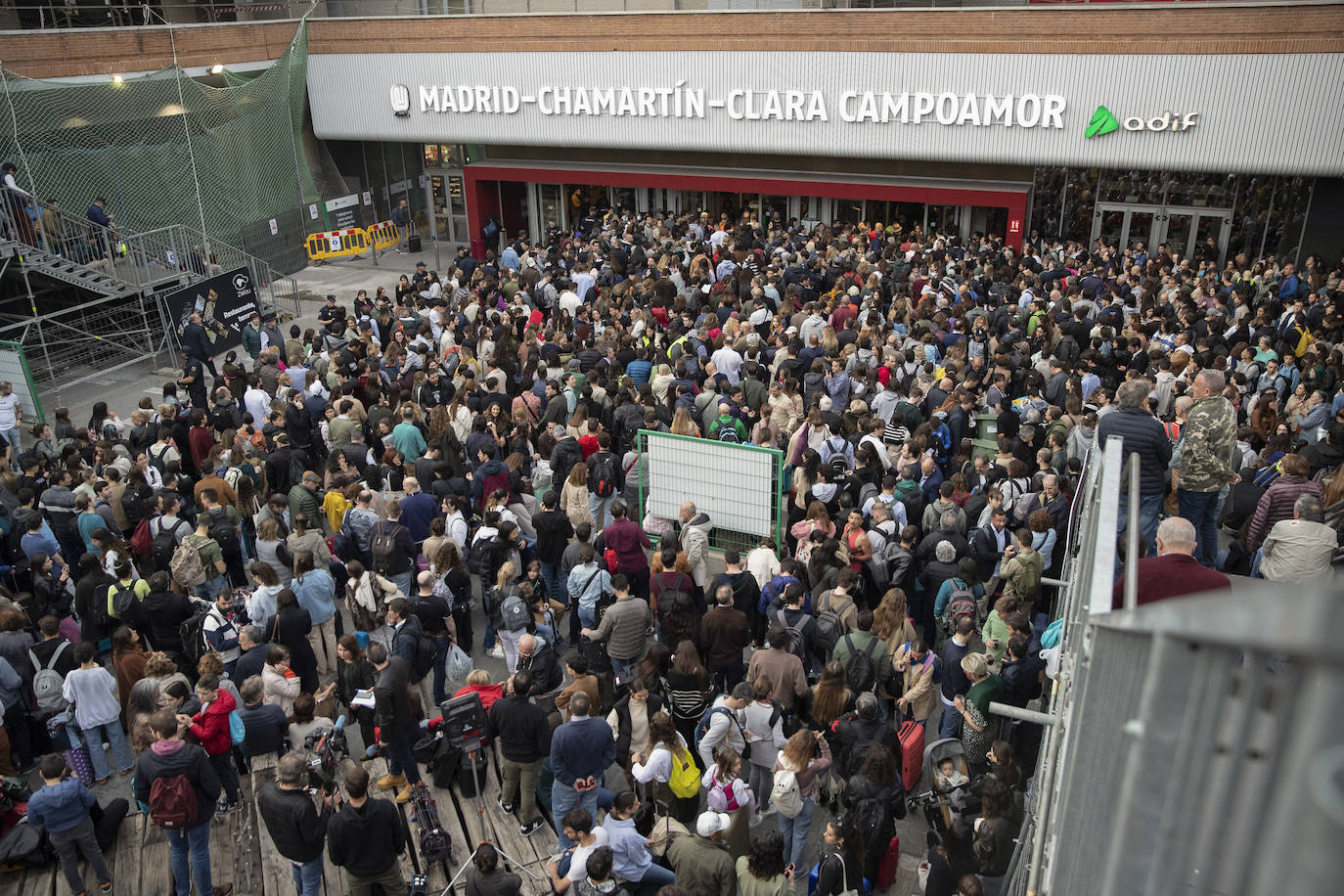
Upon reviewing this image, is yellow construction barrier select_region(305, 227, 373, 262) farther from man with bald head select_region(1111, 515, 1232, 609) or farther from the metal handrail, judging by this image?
man with bald head select_region(1111, 515, 1232, 609)

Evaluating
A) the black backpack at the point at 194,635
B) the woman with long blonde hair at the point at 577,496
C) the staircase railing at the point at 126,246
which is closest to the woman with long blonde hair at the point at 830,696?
the woman with long blonde hair at the point at 577,496

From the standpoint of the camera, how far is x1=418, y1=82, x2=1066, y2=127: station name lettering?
2117cm

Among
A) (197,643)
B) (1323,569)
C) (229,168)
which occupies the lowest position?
(197,643)

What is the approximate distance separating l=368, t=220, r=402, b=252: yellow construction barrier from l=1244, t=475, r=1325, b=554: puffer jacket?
2357 centimetres

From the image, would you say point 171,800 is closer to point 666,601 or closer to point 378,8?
point 666,601

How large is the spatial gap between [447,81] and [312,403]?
16.1 m

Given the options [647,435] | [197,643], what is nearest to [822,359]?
[647,435]

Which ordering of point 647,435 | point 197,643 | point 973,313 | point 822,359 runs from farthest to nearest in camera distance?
point 973,313
point 822,359
point 647,435
point 197,643

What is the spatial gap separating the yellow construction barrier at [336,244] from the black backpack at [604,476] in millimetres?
18029

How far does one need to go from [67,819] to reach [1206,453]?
886 centimetres

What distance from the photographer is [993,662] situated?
712 centimetres

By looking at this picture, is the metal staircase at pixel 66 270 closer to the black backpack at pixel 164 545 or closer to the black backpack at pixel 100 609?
the black backpack at pixel 164 545

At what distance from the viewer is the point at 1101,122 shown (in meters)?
20.4

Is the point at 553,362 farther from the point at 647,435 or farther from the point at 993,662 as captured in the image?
the point at 993,662
